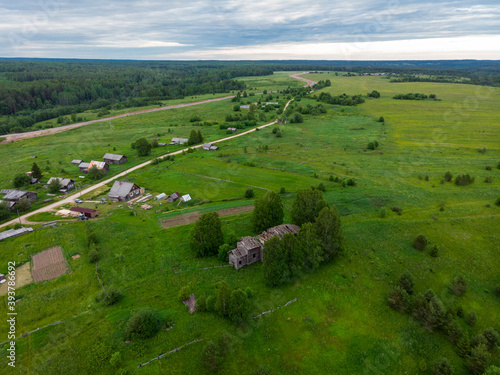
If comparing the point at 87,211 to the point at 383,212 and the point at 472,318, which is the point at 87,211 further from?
the point at 472,318

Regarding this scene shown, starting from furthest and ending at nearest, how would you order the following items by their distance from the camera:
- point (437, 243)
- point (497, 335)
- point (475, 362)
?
point (437, 243) < point (497, 335) < point (475, 362)

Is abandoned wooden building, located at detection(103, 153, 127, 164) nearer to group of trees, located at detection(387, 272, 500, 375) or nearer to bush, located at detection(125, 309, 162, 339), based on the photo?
bush, located at detection(125, 309, 162, 339)

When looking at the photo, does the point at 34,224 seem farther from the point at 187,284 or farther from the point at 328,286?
the point at 328,286

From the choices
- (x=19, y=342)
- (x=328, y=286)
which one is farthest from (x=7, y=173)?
(x=328, y=286)

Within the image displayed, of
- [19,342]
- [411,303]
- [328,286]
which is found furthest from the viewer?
[328,286]

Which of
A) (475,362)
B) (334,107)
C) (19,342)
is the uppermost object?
(334,107)
